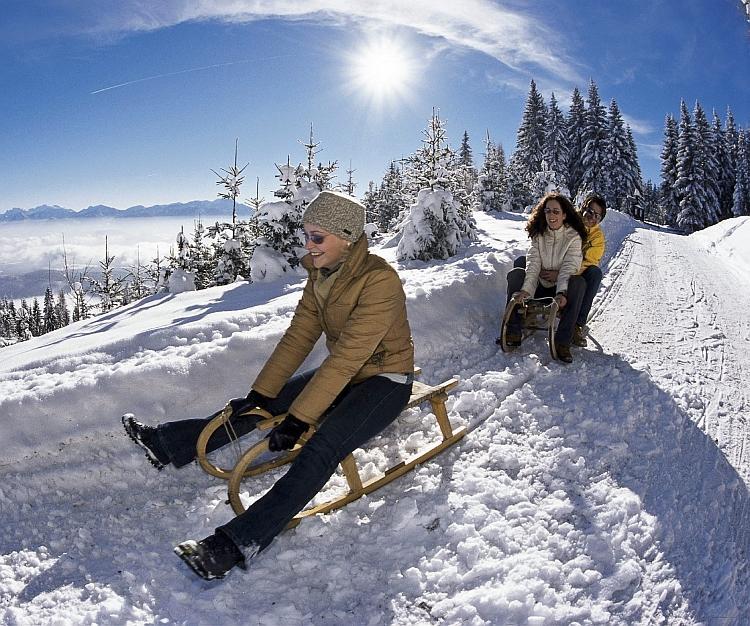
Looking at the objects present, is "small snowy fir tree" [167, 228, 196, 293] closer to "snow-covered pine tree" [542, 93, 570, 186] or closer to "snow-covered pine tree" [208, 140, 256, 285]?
"snow-covered pine tree" [208, 140, 256, 285]

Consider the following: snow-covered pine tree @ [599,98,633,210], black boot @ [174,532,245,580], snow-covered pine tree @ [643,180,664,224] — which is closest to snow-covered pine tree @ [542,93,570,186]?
snow-covered pine tree @ [599,98,633,210]

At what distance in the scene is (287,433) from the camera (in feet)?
9.66

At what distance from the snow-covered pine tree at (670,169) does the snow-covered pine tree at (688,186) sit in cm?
177

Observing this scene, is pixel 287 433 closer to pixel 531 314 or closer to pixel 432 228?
pixel 531 314

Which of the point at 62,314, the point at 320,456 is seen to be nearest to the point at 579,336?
the point at 320,456

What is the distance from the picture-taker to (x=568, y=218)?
5.90 m

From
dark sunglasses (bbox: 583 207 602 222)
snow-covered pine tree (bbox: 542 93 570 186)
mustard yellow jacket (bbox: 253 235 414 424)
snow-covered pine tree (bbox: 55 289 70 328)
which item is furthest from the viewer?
snow-covered pine tree (bbox: 55 289 70 328)

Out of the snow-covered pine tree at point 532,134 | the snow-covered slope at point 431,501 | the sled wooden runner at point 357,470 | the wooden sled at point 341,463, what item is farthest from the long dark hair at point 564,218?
the snow-covered pine tree at point 532,134

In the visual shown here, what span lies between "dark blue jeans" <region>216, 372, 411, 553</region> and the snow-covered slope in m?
0.28

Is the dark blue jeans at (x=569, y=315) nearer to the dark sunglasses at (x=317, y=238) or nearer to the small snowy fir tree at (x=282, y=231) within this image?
the dark sunglasses at (x=317, y=238)

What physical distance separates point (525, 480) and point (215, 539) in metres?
2.03

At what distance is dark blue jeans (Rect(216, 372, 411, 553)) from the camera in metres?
2.64

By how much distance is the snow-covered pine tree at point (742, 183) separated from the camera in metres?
46.0

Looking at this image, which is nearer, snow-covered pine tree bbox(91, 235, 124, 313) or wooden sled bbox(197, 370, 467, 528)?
wooden sled bbox(197, 370, 467, 528)
